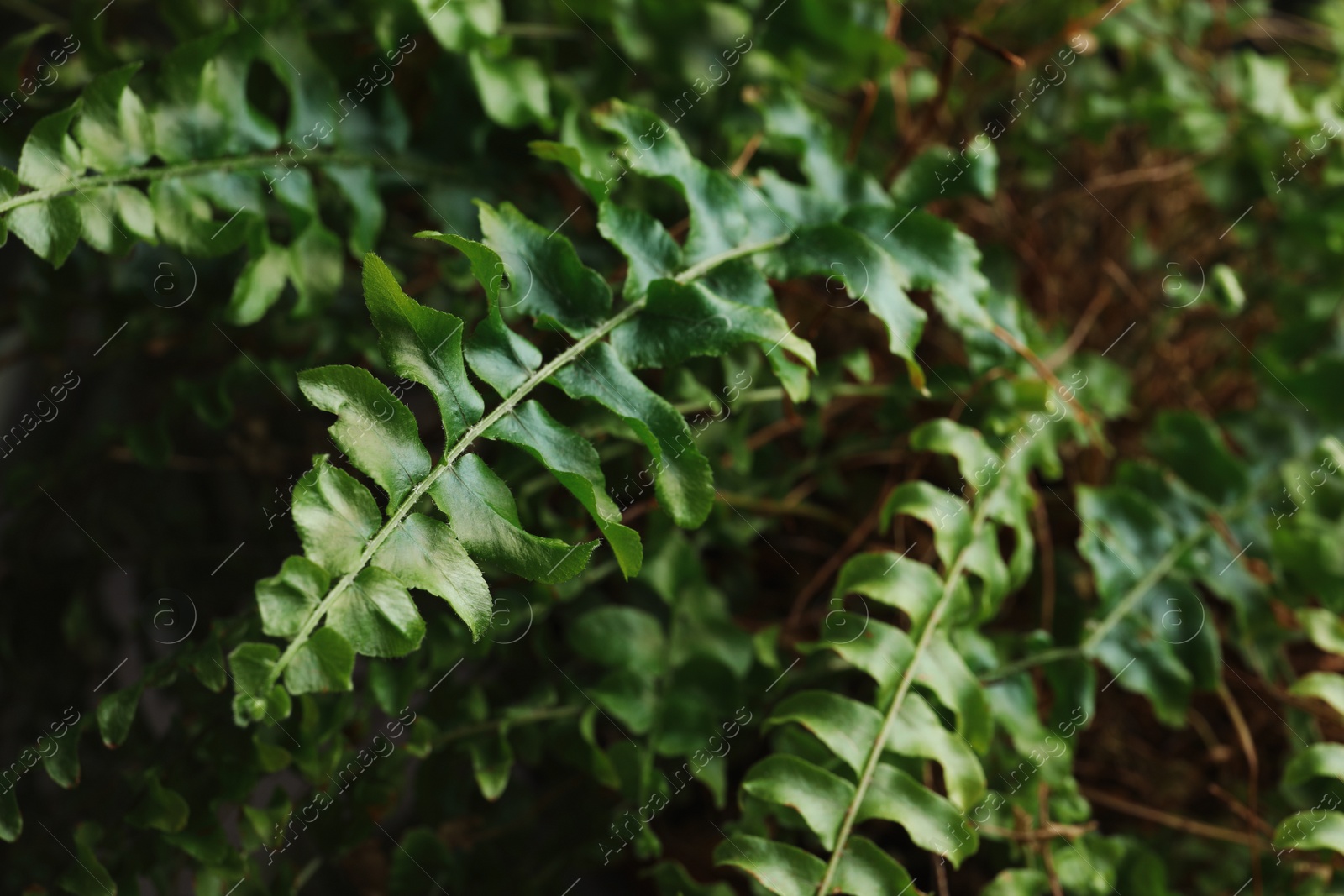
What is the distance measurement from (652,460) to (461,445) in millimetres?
121

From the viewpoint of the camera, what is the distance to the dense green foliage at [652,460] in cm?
58

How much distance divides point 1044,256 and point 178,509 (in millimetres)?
968

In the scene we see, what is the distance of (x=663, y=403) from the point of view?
557mm

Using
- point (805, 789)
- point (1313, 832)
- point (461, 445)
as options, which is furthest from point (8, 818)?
point (1313, 832)

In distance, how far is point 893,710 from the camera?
2.11 feet

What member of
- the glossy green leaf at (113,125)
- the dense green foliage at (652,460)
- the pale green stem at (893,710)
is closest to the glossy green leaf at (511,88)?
the dense green foliage at (652,460)

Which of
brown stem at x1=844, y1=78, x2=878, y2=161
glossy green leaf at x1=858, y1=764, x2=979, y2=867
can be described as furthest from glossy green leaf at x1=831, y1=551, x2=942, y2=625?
brown stem at x1=844, y1=78, x2=878, y2=161

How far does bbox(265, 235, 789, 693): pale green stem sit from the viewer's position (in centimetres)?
47

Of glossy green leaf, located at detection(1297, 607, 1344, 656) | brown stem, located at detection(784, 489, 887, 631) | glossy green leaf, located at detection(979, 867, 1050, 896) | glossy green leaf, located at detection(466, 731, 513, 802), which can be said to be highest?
glossy green leaf, located at detection(466, 731, 513, 802)

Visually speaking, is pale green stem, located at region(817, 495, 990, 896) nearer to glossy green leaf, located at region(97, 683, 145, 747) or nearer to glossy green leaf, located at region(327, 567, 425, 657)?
glossy green leaf, located at region(327, 567, 425, 657)

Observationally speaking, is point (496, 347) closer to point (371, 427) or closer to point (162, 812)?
point (371, 427)

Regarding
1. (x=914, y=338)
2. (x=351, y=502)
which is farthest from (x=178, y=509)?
(x=914, y=338)

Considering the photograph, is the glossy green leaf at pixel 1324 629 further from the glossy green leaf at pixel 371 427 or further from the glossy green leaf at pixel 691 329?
the glossy green leaf at pixel 371 427

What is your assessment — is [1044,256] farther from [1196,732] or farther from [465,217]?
[465,217]
